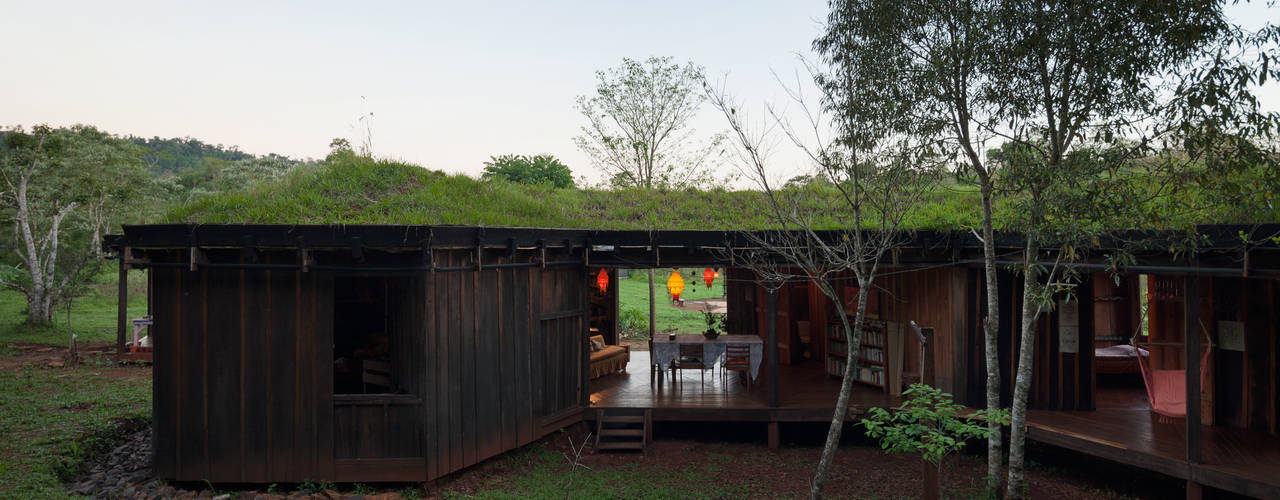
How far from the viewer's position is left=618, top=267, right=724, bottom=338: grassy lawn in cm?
2206

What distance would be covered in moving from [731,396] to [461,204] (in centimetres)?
495

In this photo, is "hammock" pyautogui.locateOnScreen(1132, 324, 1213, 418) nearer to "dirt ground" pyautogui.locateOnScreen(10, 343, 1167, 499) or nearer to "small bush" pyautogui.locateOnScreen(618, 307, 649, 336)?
"dirt ground" pyautogui.locateOnScreen(10, 343, 1167, 499)

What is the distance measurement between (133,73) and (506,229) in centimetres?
1448

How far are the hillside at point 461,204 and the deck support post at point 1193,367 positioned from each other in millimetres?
2886

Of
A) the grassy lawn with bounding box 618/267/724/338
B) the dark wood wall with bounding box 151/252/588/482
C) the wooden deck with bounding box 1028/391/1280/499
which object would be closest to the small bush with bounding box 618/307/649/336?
the grassy lawn with bounding box 618/267/724/338

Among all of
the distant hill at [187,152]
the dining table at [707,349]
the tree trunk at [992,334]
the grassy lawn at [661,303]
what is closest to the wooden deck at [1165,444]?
the tree trunk at [992,334]

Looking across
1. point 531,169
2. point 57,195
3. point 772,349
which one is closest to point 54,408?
point 772,349

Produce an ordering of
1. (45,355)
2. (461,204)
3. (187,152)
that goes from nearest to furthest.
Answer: (461,204)
(45,355)
(187,152)

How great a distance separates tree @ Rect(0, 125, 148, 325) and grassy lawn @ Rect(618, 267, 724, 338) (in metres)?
17.0

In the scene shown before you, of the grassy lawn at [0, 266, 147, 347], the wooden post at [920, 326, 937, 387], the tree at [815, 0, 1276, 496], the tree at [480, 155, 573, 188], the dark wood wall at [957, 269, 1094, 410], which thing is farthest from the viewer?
the tree at [480, 155, 573, 188]

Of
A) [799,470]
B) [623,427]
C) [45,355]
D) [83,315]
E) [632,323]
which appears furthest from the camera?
[83,315]

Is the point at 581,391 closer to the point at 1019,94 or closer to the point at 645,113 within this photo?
the point at 1019,94

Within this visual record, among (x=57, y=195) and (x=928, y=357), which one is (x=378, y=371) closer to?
(x=928, y=357)

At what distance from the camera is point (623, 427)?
9672 millimetres
